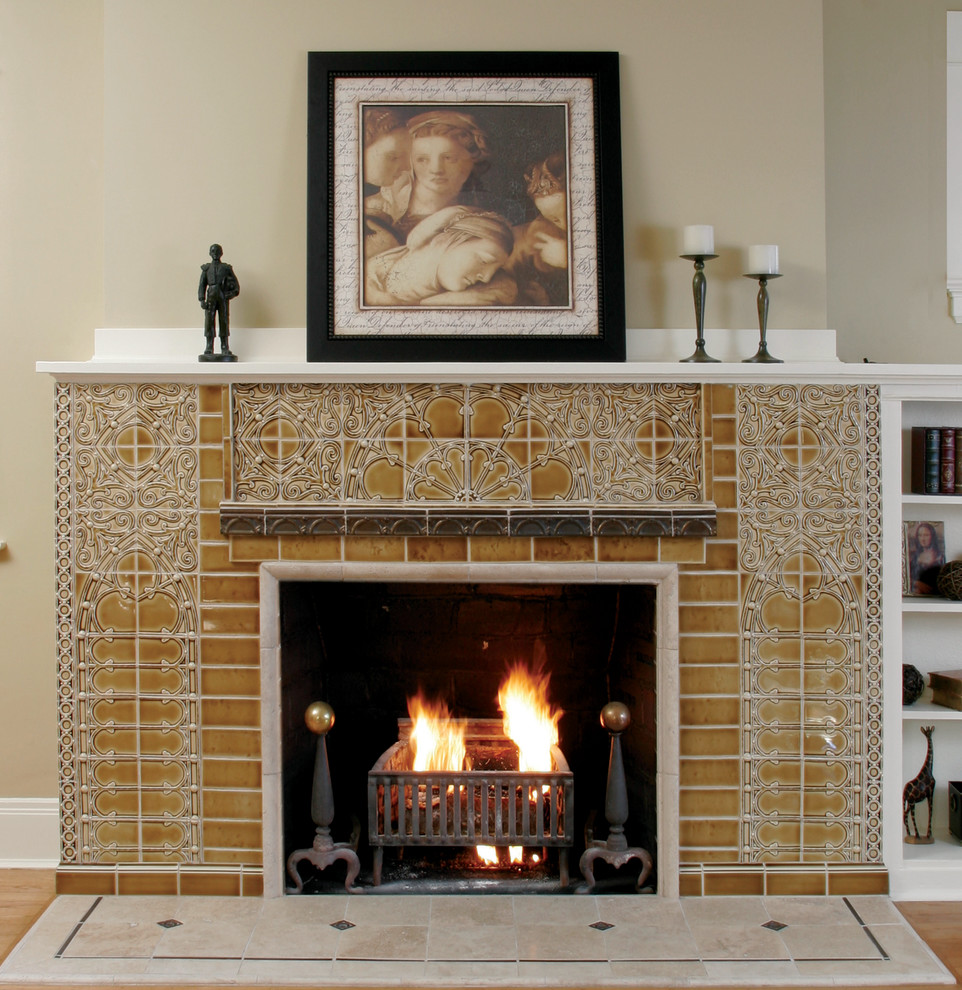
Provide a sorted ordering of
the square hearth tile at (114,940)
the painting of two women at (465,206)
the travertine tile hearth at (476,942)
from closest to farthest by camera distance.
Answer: the travertine tile hearth at (476,942) → the square hearth tile at (114,940) → the painting of two women at (465,206)

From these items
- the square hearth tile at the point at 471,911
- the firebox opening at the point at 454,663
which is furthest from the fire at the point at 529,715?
the square hearth tile at the point at 471,911

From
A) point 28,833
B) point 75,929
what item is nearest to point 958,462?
point 75,929

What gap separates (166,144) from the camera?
8.63 ft

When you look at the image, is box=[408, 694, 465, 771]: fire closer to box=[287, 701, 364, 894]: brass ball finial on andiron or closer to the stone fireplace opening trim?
box=[287, 701, 364, 894]: brass ball finial on andiron

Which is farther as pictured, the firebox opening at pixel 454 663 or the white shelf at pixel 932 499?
the firebox opening at pixel 454 663

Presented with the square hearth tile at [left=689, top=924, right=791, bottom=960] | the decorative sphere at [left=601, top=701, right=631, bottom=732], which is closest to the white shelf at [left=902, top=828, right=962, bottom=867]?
the square hearth tile at [left=689, top=924, right=791, bottom=960]

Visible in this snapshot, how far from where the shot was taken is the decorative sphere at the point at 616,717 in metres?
2.54

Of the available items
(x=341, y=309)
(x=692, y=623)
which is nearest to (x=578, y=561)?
(x=692, y=623)

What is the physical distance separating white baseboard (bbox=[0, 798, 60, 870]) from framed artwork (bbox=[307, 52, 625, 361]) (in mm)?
1713

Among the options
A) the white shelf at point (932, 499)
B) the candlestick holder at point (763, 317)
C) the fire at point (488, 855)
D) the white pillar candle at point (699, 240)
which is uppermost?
the white pillar candle at point (699, 240)

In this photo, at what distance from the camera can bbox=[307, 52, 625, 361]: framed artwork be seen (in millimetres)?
2598

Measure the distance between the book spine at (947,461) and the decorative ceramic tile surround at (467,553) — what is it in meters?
0.32

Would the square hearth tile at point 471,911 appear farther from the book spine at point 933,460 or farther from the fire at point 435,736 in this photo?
the book spine at point 933,460

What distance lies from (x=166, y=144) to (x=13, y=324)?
2.51ft
